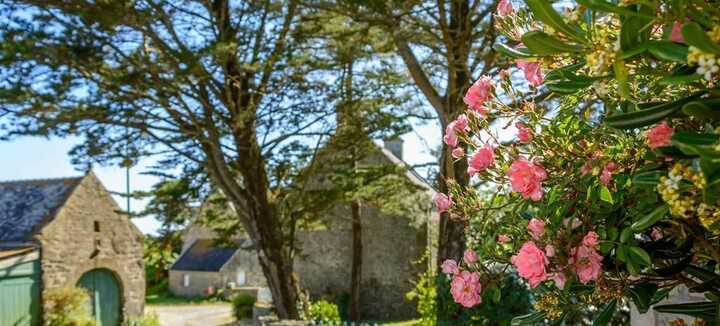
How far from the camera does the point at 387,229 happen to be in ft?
72.0

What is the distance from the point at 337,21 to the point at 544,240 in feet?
33.1

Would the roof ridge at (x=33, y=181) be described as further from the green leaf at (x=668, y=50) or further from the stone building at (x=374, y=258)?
the green leaf at (x=668, y=50)

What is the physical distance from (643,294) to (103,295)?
1832 cm

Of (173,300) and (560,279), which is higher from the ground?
(560,279)

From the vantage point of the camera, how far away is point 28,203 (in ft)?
57.0

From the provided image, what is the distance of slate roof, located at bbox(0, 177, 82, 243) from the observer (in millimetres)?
16469

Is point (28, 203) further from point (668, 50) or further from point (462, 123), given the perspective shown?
point (668, 50)

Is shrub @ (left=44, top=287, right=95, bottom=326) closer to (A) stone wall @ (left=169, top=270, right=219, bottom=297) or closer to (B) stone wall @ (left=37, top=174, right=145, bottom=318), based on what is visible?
(B) stone wall @ (left=37, top=174, right=145, bottom=318)

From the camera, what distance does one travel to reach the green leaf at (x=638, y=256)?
4.99 feet

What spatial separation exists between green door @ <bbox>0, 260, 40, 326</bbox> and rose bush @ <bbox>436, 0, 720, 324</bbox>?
15.6 m

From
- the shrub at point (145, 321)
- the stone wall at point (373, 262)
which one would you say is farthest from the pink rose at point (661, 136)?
the stone wall at point (373, 262)

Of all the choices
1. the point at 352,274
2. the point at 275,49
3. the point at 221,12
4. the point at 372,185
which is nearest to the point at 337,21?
the point at 275,49

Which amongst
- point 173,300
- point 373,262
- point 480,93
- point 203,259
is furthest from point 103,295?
point 480,93

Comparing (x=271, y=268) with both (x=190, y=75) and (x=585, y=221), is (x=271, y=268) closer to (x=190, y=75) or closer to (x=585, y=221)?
(x=190, y=75)
